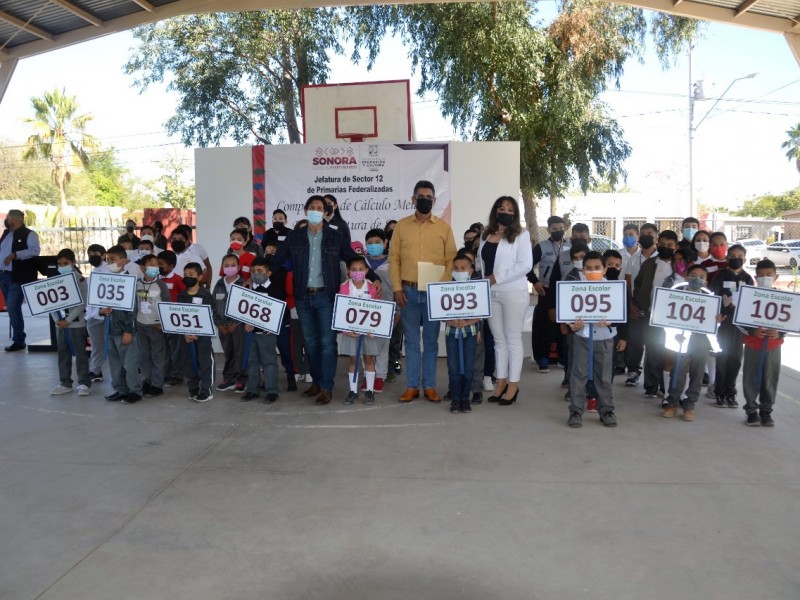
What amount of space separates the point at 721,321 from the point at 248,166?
671cm

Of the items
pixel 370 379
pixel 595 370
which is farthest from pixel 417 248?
pixel 595 370

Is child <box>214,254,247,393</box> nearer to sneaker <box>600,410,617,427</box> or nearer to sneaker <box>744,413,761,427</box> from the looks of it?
sneaker <box>600,410,617,427</box>

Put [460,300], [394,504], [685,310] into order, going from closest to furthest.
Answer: [394,504] → [685,310] → [460,300]

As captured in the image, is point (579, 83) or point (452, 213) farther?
point (579, 83)

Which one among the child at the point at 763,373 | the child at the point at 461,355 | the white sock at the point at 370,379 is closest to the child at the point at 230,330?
the white sock at the point at 370,379

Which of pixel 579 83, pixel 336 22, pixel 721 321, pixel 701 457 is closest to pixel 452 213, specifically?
pixel 721 321

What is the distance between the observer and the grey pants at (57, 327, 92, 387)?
294 inches

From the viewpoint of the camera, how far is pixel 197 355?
7375 mm

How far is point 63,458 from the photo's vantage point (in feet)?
18.3

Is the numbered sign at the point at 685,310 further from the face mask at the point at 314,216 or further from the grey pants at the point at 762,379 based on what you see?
the face mask at the point at 314,216

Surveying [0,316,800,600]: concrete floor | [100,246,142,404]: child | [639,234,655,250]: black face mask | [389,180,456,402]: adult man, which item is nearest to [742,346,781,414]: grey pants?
[0,316,800,600]: concrete floor

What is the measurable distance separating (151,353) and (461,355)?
3.37 metres

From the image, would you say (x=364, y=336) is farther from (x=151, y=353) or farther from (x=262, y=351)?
(x=151, y=353)

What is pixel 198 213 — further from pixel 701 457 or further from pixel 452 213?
pixel 701 457
